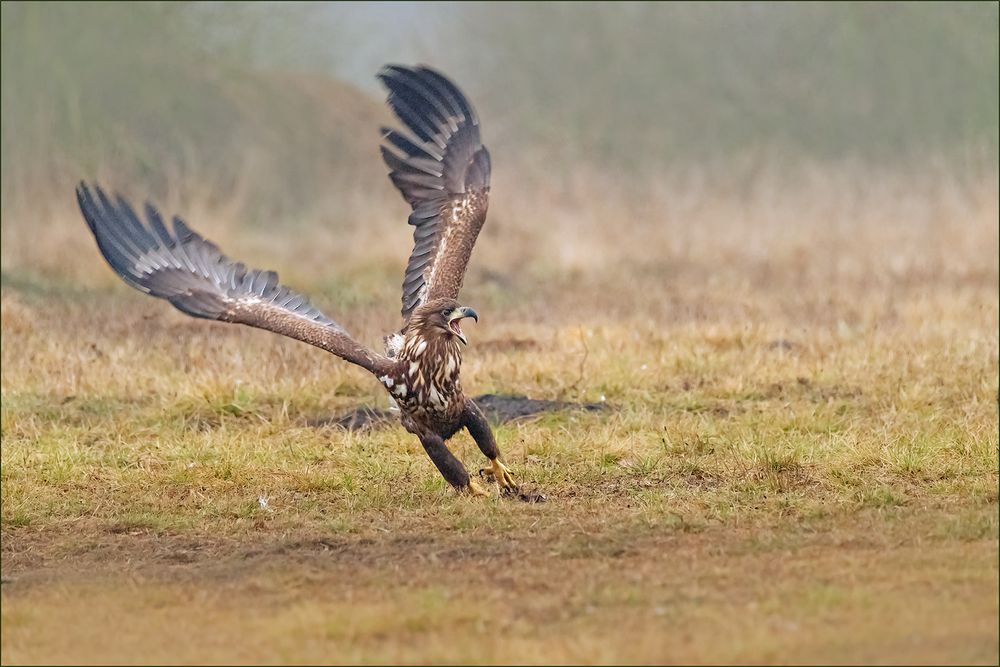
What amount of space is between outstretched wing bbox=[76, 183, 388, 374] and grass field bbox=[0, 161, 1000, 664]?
85cm

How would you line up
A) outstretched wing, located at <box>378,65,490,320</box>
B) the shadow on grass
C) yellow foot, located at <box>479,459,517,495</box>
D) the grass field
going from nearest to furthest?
the grass field → yellow foot, located at <box>479,459,517,495</box> → outstretched wing, located at <box>378,65,490,320</box> → the shadow on grass

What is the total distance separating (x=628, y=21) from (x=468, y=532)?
913 inches

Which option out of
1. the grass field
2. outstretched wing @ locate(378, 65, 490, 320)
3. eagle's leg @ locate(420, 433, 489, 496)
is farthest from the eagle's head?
the grass field

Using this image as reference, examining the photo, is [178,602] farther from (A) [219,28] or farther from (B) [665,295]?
(A) [219,28]

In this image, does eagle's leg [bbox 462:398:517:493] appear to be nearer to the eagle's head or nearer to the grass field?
the grass field

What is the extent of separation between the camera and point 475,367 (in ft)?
35.9

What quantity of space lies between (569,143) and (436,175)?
62.5 ft

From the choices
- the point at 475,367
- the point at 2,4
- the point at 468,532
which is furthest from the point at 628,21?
the point at 468,532

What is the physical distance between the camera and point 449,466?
24.1 ft

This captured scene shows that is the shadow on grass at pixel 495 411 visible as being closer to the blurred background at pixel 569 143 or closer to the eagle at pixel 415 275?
the eagle at pixel 415 275

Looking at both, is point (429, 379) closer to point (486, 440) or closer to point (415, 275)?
point (486, 440)

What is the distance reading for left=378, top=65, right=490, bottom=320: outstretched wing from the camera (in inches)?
316

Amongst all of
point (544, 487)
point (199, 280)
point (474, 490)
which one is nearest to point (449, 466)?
point (474, 490)

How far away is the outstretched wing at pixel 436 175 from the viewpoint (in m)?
8.02
